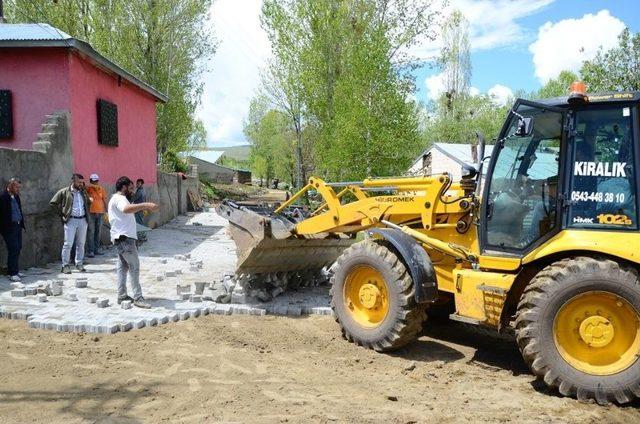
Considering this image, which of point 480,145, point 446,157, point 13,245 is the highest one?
point 446,157

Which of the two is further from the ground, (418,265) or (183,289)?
(418,265)

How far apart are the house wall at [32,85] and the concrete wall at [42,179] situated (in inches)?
16.9

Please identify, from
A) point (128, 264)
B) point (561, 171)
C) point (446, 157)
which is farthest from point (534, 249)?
point (446, 157)

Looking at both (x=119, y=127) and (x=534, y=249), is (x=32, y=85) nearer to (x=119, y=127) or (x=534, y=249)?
(x=119, y=127)

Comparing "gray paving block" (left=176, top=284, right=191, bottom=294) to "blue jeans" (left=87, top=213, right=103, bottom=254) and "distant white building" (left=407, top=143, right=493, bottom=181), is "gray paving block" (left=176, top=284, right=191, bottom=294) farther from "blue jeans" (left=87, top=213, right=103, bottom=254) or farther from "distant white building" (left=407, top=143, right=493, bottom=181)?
"distant white building" (left=407, top=143, right=493, bottom=181)

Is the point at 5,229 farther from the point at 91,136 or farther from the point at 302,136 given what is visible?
the point at 302,136

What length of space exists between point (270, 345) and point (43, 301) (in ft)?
12.0

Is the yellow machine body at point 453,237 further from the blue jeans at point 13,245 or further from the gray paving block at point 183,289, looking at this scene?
the blue jeans at point 13,245

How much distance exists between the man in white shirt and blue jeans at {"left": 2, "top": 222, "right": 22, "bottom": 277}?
265cm

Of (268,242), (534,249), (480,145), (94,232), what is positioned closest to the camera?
(534,249)

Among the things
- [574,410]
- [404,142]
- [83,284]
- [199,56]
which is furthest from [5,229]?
[199,56]

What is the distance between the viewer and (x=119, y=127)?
15.3m

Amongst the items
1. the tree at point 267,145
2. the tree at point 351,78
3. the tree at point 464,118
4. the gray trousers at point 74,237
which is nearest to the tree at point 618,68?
the tree at point 351,78

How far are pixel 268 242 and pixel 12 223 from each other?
4669 mm
